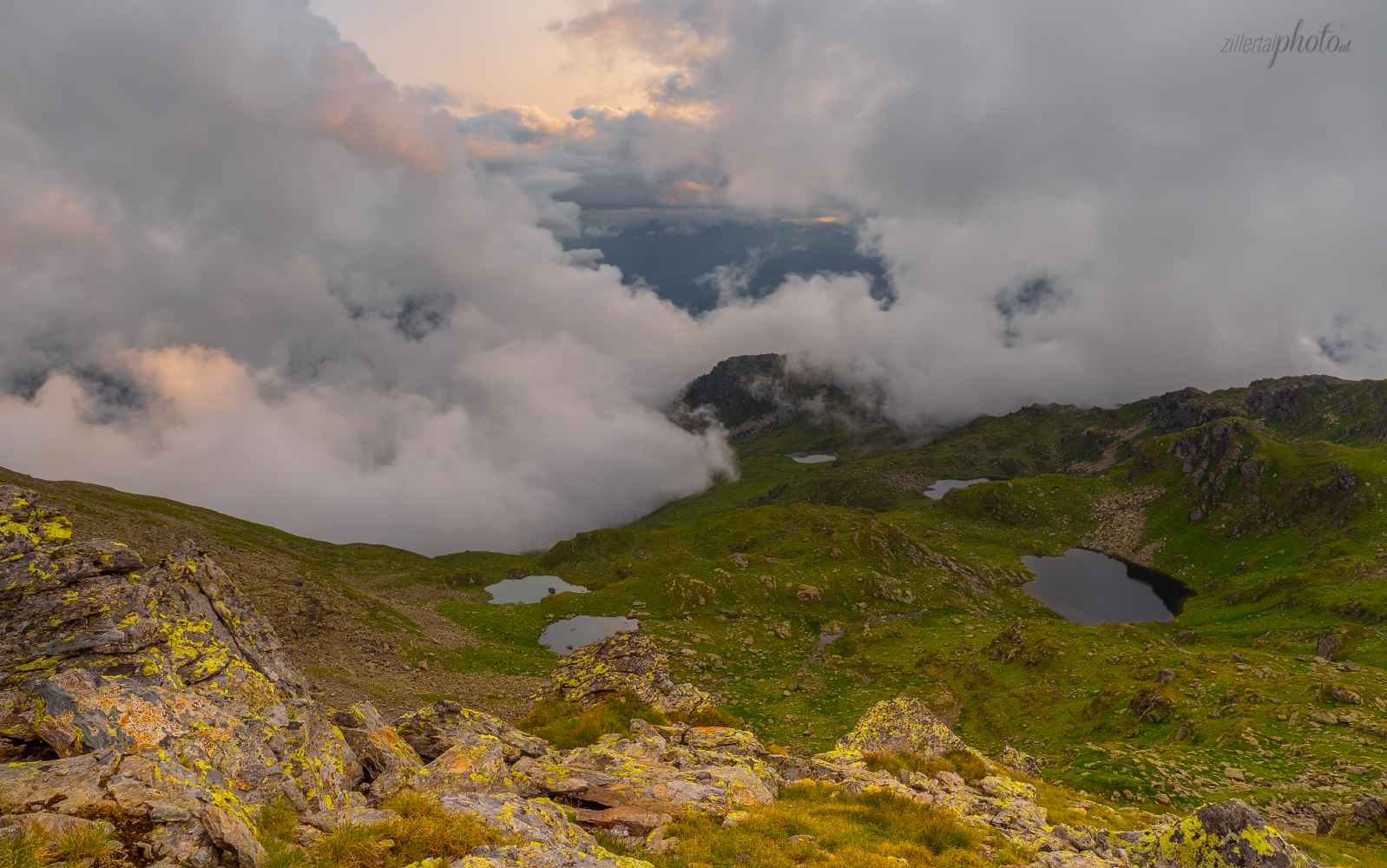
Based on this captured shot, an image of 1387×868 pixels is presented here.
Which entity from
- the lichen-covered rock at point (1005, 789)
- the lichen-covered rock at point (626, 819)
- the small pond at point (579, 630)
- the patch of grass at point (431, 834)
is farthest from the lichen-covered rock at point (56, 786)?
the small pond at point (579, 630)

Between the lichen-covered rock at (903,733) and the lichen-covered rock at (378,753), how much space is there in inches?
1038

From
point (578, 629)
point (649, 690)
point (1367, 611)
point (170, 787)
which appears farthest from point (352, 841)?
point (1367, 611)

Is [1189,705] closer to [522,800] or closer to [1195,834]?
[1195,834]

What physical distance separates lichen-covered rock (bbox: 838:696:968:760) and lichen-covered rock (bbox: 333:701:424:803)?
2638 cm

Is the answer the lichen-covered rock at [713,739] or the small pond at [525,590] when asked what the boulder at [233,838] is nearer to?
the lichen-covered rock at [713,739]

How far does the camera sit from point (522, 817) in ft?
50.1

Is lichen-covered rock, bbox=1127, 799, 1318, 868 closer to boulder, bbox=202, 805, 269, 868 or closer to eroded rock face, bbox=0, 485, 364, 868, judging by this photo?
boulder, bbox=202, 805, 269, 868

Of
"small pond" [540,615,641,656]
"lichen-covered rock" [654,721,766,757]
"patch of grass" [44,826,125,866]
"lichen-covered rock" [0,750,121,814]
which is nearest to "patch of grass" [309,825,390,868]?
"patch of grass" [44,826,125,866]

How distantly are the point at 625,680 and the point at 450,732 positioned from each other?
14270mm

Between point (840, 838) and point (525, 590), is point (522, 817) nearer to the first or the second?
point (840, 838)

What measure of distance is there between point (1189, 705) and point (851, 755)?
64.1m

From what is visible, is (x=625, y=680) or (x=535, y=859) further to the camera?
(x=625, y=680)

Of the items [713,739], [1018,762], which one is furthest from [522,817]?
[1018,762]

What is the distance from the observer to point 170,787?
1165 cm
